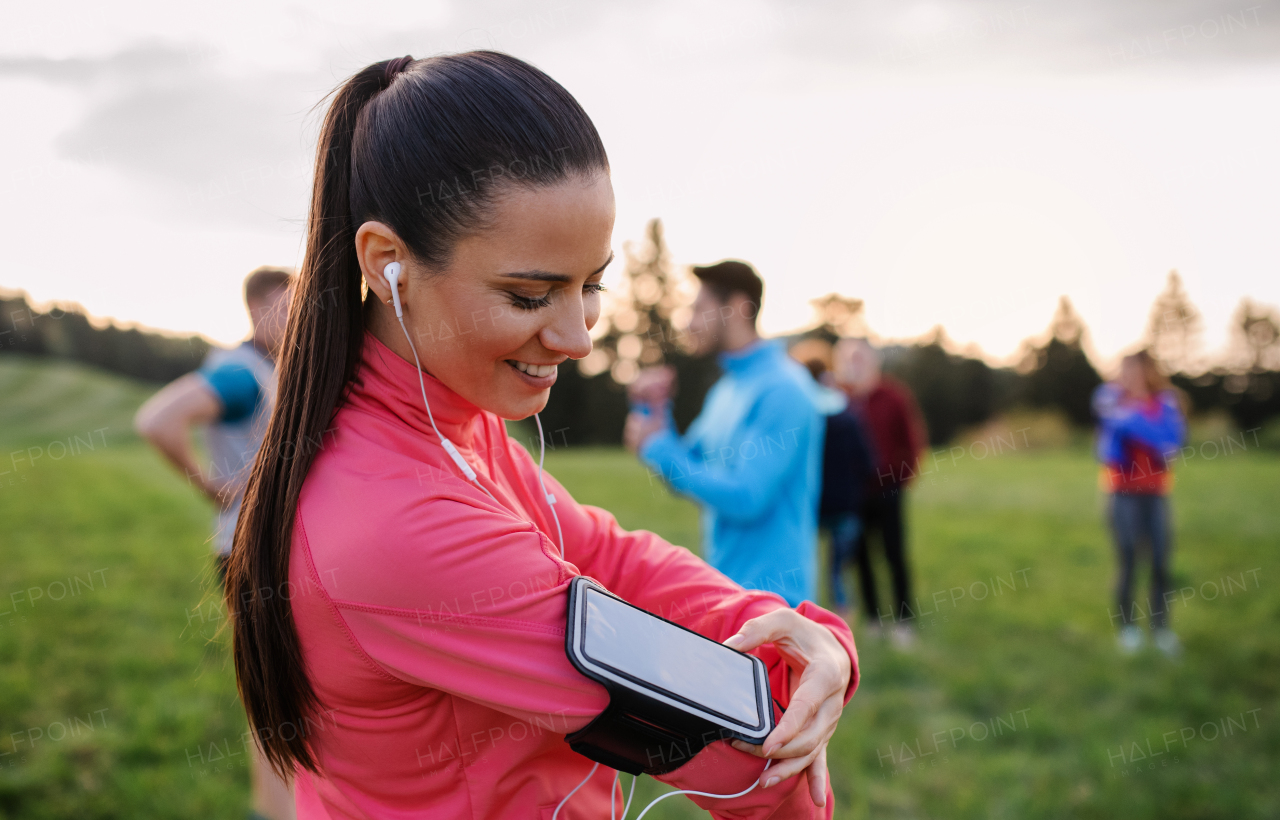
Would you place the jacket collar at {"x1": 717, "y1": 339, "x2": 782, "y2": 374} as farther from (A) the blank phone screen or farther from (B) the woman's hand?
(A) the blank phone screen

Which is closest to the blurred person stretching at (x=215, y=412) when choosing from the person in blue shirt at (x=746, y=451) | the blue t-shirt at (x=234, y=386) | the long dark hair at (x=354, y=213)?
the blue t-shirt at (x=234, y=386)

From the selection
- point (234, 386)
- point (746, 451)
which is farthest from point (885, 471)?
point (234, 386)

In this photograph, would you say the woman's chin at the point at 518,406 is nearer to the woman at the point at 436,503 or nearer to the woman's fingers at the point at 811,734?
the woman at the point at 436,503

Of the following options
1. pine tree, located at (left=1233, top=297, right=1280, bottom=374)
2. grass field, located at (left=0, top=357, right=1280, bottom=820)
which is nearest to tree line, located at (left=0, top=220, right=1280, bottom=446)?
pine tree, located at (left=1233, top=297, right=1280, bottom=374)

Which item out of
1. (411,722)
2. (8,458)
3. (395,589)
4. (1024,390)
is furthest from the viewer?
(1024,390)

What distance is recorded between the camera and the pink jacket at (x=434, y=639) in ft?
3.44

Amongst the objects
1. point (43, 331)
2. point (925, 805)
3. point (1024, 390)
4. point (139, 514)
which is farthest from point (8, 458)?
point (1024, 390)

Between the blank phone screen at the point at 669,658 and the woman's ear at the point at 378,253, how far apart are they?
0.58m

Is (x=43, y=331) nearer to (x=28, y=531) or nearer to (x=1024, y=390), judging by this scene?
(x=28, y=531)

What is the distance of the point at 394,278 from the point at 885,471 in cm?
646

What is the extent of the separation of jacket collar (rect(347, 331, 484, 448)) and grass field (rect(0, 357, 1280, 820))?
9.57 feet

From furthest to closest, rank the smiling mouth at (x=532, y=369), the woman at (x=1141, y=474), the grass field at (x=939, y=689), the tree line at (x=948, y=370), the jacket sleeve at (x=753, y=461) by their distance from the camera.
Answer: the tree line at (x=948, y=370), the woman at (x=1141, y=474), the grass field at (x=939, y=689), the jacket sleeve at (x=753, y=461), the smiling mouth at (x=532, y=369)

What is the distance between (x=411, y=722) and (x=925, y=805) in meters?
3.74

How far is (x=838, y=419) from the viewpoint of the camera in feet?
19.8
